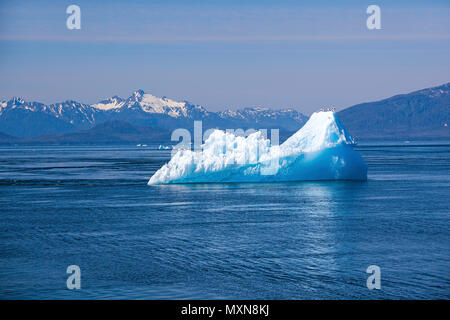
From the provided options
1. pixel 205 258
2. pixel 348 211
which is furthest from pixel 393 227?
pixel 205 258

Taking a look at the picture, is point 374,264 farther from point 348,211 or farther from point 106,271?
point 348,211

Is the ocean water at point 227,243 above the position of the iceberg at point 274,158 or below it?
below

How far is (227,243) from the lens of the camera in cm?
→ 2278

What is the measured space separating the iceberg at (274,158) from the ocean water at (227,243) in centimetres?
189

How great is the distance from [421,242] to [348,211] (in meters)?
8.85

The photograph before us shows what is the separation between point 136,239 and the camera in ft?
78.2

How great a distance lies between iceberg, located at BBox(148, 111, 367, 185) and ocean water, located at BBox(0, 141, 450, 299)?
1894 mm

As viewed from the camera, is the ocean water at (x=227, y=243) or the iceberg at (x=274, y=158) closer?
the ocean water at (x=227, y=243)

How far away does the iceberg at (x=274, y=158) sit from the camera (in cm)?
4100

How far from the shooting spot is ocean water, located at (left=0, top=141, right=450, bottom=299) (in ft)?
53.7

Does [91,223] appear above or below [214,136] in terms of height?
below

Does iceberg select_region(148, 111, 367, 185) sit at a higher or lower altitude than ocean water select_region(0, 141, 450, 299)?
higher

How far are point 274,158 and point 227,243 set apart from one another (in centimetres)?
1893
